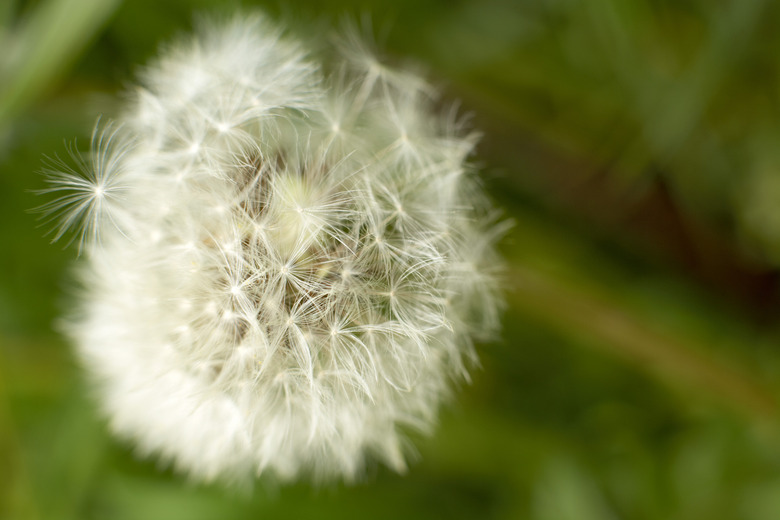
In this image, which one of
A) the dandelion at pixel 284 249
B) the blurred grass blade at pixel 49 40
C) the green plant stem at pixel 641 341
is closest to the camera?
the dandelion at pixel 284 249

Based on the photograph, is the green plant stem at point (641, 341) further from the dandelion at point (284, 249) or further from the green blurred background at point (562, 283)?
the dandelion at point (284, 249)

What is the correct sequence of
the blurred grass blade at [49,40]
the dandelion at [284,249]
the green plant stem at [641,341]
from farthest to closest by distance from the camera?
the green plant stem at [641,341] → the blurred grass blade at [49,40] → the dandelion at [284,249]

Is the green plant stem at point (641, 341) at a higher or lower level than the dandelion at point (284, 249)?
higher

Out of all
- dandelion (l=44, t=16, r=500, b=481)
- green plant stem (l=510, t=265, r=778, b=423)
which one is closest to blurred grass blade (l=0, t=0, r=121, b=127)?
dandelion (l=44, t=16, r=500, b=481)

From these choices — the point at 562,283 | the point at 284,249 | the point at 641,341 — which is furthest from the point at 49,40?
the point at 641,341

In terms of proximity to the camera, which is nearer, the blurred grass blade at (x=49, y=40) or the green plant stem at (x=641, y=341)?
the blurred grass blade at (x=49, y=40)

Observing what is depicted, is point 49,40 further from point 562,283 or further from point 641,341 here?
point 641,341

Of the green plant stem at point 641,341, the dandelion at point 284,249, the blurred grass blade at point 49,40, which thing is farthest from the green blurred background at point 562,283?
the dandelion at point 284,249

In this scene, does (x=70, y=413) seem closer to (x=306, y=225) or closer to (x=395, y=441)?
(x=395, y=441)
